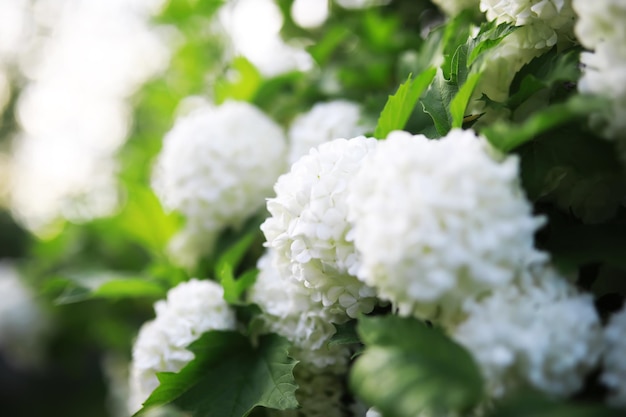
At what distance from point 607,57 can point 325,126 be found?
1.82 feet

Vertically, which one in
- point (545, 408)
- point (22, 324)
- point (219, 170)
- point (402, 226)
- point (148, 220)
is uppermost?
point (402, 226)

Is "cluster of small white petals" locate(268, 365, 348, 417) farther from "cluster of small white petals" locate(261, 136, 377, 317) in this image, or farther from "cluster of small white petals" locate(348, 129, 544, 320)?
"cluster of small white petals" locate(348, 129, 544, 320)

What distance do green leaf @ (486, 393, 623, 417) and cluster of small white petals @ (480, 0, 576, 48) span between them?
0.44 m

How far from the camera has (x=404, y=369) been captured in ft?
1.61

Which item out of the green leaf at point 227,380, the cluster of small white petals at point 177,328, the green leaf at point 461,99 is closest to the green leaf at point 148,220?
the cluster of small white petals at point 177,328

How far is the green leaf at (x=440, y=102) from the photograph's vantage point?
0.70 m

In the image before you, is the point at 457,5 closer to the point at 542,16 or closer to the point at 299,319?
the point at 542,16

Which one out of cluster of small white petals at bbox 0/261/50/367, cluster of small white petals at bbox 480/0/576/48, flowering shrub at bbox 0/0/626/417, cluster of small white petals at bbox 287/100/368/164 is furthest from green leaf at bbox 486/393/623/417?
cluster of small white petals at bbox 0/261/50/367

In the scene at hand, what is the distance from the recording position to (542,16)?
0.67m

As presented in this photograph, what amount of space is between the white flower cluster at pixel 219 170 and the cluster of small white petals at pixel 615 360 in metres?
0.70

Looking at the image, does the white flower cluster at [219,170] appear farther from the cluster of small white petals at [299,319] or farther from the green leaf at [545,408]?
the green leaf at [545,408]

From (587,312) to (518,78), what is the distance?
1.01 ft

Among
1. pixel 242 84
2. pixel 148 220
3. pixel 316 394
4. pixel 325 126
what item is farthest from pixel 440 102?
pixel 148 220

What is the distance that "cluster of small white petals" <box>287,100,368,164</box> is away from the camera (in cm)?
101
